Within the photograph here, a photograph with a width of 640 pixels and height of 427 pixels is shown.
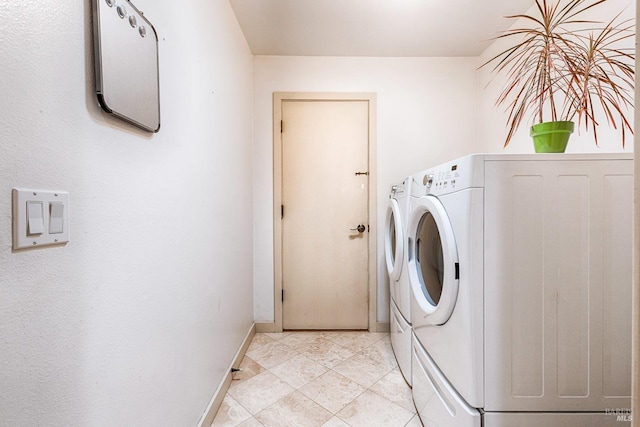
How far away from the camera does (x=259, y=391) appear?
1.63 m

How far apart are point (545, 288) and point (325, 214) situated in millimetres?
1660

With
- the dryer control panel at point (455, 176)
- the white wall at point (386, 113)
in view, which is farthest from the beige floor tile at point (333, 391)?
the dryer control panel at point (455, 176)

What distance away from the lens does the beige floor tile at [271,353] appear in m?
1.94

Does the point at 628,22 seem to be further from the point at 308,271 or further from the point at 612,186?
the point at 308,271

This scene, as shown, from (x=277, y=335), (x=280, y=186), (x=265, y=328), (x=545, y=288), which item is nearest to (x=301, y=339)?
(x=277, y=335)

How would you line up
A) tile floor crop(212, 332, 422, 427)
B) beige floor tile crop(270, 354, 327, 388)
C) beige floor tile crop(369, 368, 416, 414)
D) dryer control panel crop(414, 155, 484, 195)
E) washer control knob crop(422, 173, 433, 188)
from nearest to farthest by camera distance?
dryer control panel crop(414, 155, 484, 195) → washer control knob crop(422, 173, 433, 188) → tile floor crop(212, 332, 422, 427) → beige floor tile crop(369, 368, 416, 414) → beige floor tile crop(270, 354, 327, 388)

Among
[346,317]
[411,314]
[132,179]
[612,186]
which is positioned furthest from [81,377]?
[346,317]

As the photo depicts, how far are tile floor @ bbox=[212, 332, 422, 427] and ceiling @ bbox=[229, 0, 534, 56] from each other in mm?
2377

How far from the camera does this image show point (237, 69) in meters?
1.94

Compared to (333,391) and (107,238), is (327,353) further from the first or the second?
(107,238)

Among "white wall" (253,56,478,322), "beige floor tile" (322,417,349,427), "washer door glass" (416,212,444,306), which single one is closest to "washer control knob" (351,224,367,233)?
"white wall" (253,56,478,322)

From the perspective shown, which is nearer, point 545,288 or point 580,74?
point 545,288

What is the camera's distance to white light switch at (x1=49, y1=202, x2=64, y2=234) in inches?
21.9

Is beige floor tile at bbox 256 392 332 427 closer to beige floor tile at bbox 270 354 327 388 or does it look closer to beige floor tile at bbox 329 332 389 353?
beige floor tile at bbox 270 354 327 388
